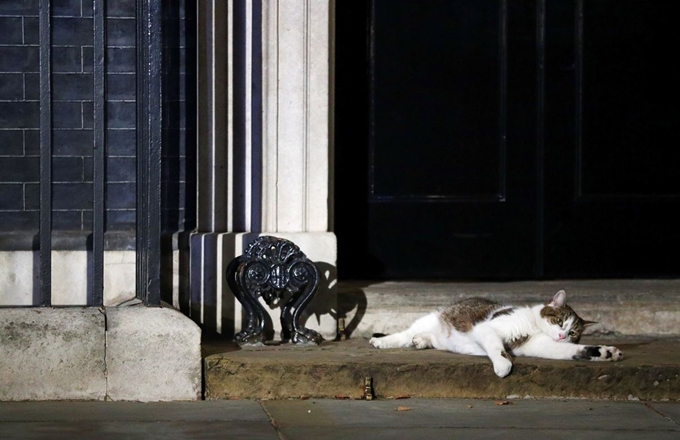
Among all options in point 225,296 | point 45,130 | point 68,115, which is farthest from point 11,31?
point 225,296

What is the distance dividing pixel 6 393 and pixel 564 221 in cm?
361

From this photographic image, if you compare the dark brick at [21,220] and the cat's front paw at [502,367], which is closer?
the cat's front paw at [502,367]

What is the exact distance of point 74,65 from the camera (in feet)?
21.5

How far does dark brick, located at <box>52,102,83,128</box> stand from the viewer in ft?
21.6

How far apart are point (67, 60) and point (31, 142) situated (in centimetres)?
53

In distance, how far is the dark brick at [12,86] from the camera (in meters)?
6.51

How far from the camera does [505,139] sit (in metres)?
7.04

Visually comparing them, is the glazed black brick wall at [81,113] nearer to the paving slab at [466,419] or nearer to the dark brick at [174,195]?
the dark brick at [174,195]

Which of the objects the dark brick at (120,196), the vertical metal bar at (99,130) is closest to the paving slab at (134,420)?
the vertical metal bar at (99,130)

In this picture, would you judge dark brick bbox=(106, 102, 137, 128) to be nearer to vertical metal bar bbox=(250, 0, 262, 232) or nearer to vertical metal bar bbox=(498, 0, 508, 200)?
vertical metal bar bbox=(250, 0, 262, 232)

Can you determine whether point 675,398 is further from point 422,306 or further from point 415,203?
point 415,203

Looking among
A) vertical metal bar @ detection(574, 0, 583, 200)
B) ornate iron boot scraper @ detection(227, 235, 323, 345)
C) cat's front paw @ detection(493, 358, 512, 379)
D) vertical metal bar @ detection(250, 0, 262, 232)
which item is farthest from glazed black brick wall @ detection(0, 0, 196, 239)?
vertical metal bar @ detection(574, 0, 583, 200)

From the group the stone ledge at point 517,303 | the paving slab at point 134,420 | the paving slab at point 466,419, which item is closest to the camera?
the paving slab at point 134,420

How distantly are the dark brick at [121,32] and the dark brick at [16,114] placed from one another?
0.60 m
